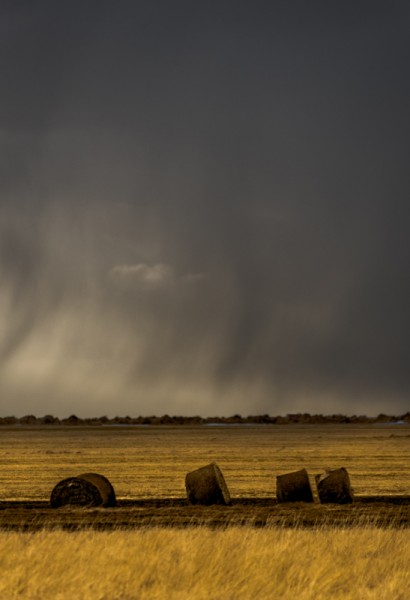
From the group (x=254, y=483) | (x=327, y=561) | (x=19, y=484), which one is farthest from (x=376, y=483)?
(x=327, y=561)

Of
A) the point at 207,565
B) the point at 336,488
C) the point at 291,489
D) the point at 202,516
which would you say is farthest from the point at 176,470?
the point at 207,565

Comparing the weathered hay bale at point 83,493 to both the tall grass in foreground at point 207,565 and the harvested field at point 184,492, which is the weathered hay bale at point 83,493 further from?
the tall grass in foreground at point 207,565

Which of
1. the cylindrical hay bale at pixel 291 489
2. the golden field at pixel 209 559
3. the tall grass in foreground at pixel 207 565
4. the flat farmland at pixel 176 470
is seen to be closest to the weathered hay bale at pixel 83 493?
the golden field at pixel 209 559

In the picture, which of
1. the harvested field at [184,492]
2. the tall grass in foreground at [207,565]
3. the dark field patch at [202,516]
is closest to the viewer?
the tall grass in foreground at [207,565]

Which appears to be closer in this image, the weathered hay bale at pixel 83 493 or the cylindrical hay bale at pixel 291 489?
the weathered hay bale at pixel 83 493

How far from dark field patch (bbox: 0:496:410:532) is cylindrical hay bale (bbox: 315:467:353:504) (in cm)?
29

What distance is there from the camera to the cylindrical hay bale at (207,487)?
2077 cm

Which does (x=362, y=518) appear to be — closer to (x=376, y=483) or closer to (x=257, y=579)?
(x=257, y=579)

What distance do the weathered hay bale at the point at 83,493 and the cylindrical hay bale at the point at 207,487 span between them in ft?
6.09

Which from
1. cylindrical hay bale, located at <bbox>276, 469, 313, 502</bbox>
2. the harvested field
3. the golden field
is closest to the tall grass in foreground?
the golden field

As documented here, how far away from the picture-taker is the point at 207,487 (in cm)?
2080

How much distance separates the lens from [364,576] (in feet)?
42.4

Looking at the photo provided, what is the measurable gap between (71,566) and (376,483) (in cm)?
1840

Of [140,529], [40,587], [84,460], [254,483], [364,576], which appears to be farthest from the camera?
[84,460]
